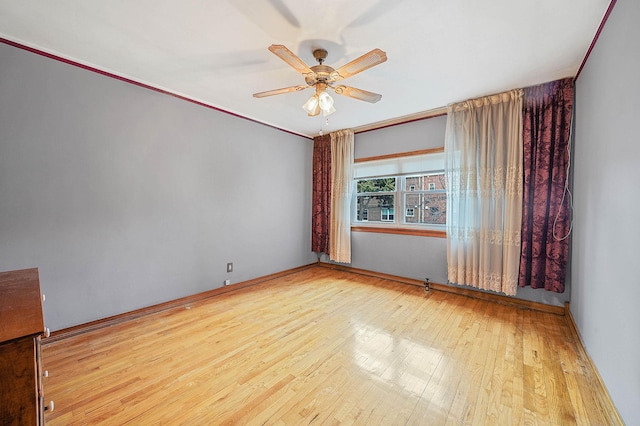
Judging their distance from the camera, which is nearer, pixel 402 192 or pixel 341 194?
pixel 402 192

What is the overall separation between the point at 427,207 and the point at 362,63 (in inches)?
102

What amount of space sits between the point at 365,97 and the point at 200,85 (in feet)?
6.14

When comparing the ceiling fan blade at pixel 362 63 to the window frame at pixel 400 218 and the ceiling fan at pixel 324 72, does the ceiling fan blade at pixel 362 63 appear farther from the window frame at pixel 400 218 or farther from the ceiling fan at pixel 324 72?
the window frame at pixel 400 218

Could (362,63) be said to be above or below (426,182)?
above

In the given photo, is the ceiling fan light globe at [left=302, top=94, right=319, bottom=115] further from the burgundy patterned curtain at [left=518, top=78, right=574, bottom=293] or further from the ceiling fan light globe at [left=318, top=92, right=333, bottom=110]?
the burgundy patterned curtain at [left=518, top=78, right=574, bottom=293]

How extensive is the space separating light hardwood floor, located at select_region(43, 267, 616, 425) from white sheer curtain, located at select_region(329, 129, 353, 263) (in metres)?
1.62

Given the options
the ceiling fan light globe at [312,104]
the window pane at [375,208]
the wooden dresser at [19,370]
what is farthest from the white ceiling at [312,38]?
the wooden dresser at [19,370]

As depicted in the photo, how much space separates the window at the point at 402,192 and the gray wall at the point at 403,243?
194 mm

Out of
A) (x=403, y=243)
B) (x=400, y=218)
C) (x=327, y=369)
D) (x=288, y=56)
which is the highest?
(x=288, y=56)

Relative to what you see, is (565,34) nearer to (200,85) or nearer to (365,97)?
(365,97)

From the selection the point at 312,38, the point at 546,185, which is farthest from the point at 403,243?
the point at 312,38

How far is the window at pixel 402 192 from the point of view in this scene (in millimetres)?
3749

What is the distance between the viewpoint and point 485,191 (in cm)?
312

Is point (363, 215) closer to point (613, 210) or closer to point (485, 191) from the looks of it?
point (485, 191)
